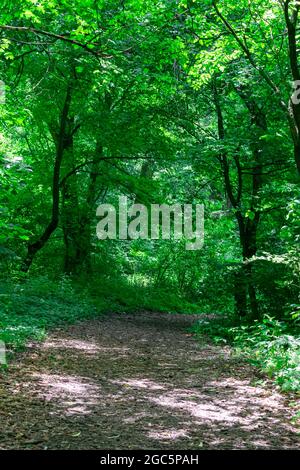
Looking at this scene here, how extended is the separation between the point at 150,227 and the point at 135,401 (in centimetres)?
1123

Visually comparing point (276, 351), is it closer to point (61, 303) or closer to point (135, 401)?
point (135, 401)

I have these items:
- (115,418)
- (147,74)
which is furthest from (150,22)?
(115,418)

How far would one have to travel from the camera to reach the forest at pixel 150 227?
5.34 m

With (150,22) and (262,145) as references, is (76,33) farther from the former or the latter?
(262,145)

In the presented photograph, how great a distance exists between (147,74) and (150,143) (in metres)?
3.52

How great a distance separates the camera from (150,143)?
47.8 feet

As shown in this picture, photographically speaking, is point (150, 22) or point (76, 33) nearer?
point (76, 33)

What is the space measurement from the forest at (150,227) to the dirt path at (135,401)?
31mm

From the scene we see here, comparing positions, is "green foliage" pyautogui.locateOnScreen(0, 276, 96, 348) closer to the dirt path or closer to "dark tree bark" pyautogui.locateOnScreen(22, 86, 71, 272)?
the dirt path

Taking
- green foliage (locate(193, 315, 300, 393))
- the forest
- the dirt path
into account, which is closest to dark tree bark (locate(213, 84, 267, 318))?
the forest

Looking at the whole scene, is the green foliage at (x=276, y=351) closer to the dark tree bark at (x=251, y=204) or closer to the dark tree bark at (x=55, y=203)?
the dark tree bark at (x=251, y=204)

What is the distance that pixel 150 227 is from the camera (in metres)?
16.6

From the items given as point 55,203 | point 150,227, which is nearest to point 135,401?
point 55,203

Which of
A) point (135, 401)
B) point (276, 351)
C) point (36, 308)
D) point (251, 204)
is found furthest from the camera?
point (251, 204)
